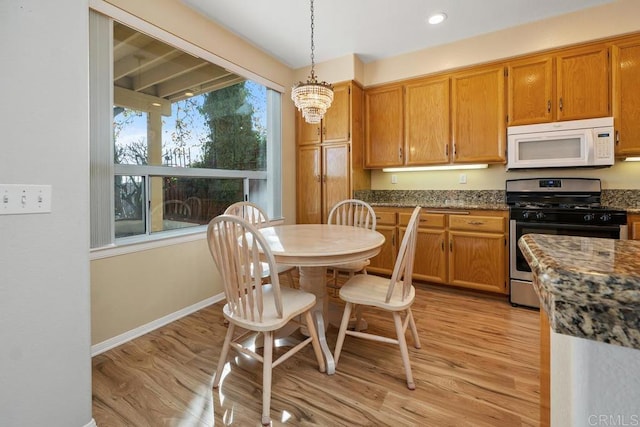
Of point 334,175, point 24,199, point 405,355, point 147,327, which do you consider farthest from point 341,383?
point 334,175

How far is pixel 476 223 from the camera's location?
2.94 meters

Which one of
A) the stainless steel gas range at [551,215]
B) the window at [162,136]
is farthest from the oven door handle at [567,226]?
the window at [162,136]

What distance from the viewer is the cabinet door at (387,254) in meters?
3.38

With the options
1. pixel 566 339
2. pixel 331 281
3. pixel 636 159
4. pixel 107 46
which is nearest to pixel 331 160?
pixel 331 281

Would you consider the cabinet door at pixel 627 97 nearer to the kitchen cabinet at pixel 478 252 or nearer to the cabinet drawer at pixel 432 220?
the kitchen cabinet at pixel 478 252

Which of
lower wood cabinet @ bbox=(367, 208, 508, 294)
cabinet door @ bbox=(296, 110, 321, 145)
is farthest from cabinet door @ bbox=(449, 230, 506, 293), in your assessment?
cabinet door @ bbox=(296, 110, 321, 145)

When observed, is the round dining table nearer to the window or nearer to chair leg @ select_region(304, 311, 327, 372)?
chair leg @ select_region(304, 311, 327, 372)

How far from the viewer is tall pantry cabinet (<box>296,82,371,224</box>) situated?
3609 millimetres

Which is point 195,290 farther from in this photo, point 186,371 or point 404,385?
point 404,385

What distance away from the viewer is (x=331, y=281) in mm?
3301

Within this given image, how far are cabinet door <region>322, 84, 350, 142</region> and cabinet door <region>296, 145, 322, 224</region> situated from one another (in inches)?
10.2

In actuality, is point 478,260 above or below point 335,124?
below

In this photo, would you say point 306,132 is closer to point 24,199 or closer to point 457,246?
point 457,246

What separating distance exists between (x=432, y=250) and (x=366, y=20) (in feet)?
7.82
